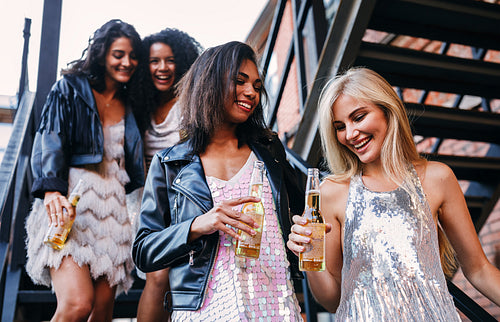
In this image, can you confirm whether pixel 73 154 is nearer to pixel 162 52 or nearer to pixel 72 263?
pixel 72 263

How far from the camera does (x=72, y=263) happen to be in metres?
2.32

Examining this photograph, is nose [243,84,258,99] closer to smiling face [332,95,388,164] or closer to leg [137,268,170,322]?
smiling face [332,95,388,164]

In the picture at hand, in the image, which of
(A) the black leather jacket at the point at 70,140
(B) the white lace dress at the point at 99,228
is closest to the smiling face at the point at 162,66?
(A) the black leather jacket at the point at 70,140

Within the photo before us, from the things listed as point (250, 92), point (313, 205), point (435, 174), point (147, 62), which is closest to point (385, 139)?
point (435, 174)

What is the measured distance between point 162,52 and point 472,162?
2570 millimetres

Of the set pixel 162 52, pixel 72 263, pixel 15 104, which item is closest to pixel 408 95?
pixel 162 52

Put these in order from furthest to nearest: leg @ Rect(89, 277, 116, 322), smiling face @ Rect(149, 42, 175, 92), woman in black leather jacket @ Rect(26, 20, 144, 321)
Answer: smiling face @ Rect(149, 42, 175, 92), leg @ Rect(89, 277, 116, 322), woman in black leather jacket @ Rect(26, 20, 144, 321)

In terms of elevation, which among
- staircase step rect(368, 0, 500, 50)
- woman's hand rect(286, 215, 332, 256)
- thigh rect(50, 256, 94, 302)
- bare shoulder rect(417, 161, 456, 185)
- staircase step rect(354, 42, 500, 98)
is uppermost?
staircase step rect(368, 0, 500, 50)

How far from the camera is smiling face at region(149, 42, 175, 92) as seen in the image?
120 inches

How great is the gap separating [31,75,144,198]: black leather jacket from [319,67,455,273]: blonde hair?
48.3 inches

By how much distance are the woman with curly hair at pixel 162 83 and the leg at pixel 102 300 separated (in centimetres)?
78

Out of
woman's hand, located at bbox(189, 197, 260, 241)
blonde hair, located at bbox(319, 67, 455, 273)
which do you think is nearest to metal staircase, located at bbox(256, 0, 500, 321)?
blonde hair, located at bbox(319, 67, 455, 273)

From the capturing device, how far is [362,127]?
1.92m

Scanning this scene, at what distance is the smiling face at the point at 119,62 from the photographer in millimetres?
2857
